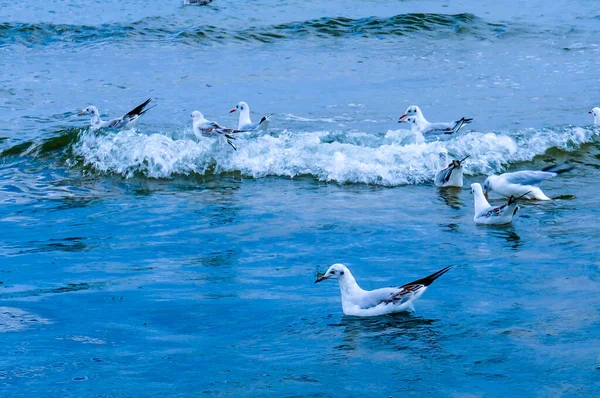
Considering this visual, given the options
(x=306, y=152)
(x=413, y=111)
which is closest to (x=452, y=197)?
(x=306, y=152)

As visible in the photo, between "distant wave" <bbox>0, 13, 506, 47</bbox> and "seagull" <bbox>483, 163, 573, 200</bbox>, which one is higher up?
"distant wave" <bbox>0, 13, 506, 47</bbox>

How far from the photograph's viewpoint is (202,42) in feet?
81.0

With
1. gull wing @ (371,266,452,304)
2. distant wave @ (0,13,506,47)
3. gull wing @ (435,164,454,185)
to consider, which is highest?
distant wave @ (0,13,506,47)

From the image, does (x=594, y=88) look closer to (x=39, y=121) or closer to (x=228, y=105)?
(x=228, y=105)

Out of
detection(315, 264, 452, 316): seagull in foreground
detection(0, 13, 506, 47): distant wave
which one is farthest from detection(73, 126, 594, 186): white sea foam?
detection(0, 13, 506, 47): distant wave

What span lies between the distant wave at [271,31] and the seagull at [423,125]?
969 centimetres

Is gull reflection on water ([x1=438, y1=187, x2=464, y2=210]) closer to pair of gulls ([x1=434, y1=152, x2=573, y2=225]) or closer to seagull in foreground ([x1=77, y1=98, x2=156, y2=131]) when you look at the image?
pair of gulls ([x1=434, y1=152, x2=573, y2=225])

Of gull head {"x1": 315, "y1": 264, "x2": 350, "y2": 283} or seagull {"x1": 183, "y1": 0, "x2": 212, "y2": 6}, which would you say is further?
seagull {"x1": 183, "y1": 0, "x2": 212, "y2": 6}

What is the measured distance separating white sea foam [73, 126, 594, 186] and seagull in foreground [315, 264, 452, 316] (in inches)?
209

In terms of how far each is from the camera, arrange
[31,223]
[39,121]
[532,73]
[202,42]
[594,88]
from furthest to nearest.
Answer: [202,42] → [532,73] → [594,88] → [39,121] → [31,223]

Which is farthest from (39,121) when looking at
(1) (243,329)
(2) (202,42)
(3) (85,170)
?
(1) (243,329)

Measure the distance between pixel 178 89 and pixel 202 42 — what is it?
5.31 meters

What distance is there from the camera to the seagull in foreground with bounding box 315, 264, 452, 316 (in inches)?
299

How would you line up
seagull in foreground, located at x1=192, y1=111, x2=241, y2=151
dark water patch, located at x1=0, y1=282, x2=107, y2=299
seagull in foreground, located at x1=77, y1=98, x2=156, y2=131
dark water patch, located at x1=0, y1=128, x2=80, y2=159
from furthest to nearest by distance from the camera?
seagull in foreground, located at x1=77, y1=98, x2=156, y2=131, dark water patch, located at x1=0, y1=128, x2=80, y2=159, seagull in foreground, located at x1=192, y1=111, x2=241, y2=151, dark water patch, located at x1=0, y1=282, x2=107, y2=299
